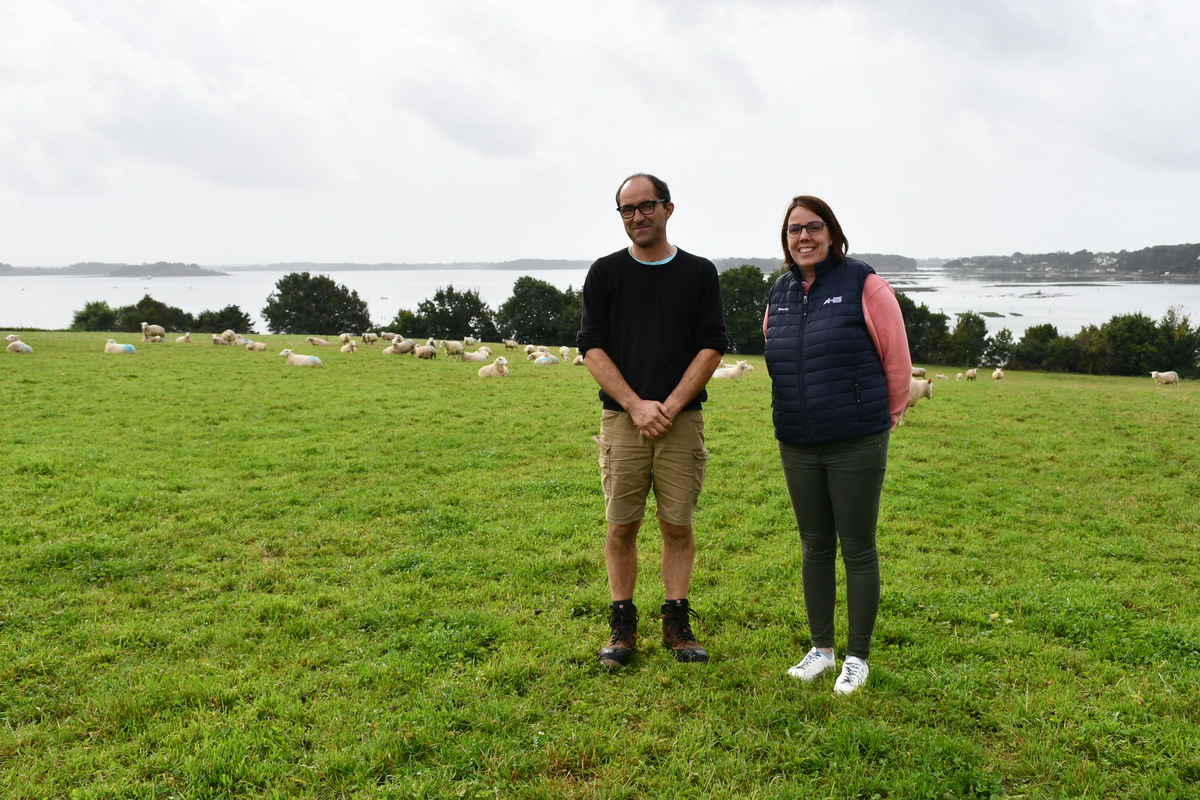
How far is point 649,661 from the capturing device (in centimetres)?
409

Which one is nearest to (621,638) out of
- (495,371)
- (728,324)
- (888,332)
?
(888,332)

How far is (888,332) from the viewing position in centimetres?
351

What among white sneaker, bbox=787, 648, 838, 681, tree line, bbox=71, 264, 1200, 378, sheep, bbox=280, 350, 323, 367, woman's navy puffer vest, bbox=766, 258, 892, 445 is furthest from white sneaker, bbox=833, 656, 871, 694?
tree line, bbox=71, 264, 1200, 378

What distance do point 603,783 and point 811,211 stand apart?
3049 millimetres

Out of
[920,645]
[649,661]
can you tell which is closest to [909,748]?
[920,645]

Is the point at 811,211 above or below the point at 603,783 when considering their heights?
above

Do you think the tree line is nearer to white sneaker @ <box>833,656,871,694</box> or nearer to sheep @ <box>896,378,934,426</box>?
sheep @ <box>896,378,934,426</box>

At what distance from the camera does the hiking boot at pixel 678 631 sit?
13.4ft

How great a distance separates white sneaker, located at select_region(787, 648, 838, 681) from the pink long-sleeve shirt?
57.0 inches

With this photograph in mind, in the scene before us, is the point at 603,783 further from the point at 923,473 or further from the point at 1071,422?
the point at 1071,422

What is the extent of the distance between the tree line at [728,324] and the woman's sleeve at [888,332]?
47.5 metres

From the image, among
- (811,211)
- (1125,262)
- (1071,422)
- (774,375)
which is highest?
(1125,262)

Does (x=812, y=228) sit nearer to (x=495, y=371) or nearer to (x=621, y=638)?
(x=621, y=638)

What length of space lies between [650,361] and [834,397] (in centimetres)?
105
